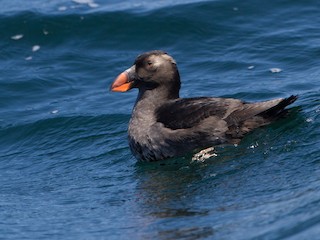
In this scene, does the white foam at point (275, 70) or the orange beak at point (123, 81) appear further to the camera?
the white foam at point (275, 70)

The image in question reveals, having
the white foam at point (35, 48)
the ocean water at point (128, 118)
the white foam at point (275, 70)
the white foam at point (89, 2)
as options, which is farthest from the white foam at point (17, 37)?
the white foam at point (275, 70)

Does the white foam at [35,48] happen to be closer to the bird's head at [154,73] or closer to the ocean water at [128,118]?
the ocean water at [128,118]

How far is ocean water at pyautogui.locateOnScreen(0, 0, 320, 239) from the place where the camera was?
7152 mm

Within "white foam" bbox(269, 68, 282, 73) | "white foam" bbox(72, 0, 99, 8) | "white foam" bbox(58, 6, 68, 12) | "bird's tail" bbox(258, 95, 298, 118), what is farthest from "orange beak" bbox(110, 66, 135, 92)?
"white foam" bbox(72, 0, 99, 8)

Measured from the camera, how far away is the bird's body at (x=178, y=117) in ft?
27.4

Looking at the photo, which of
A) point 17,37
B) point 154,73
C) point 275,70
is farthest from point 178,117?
point 17,37

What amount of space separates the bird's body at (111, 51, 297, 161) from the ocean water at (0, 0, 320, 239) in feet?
0.46

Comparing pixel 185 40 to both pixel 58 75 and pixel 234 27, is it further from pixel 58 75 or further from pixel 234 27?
pixel 58 75

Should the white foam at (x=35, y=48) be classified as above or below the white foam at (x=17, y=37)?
below

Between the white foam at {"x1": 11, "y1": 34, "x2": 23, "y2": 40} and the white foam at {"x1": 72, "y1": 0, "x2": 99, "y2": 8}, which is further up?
the white foam at {"x1": 72, "y1": 0, "x2": 99, "y2": 8}

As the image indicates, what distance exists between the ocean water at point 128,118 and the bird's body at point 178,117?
14 centimetres

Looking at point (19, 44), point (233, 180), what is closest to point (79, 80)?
point (19, 44)

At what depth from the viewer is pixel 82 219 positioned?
7598 mm

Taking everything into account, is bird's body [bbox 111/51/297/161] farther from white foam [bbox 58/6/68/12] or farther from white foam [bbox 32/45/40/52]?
white foam [bbox 58/6/68/12]
